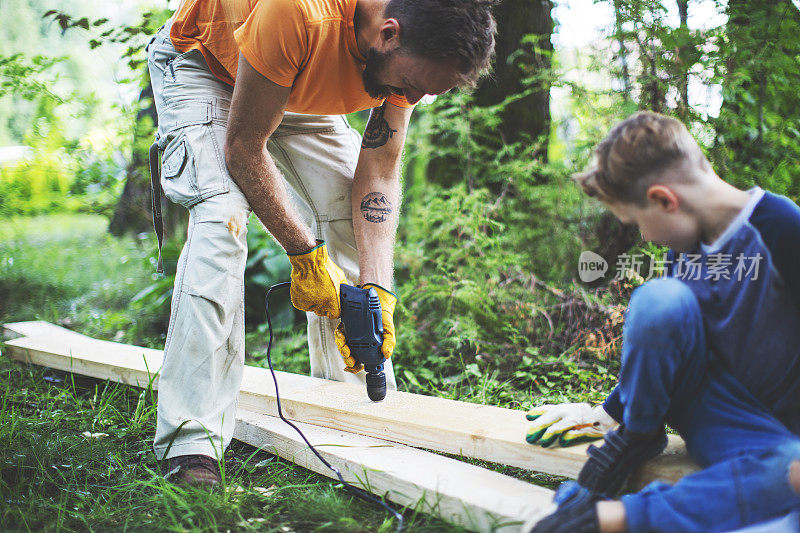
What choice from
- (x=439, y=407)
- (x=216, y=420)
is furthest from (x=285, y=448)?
(x=439, y=407)

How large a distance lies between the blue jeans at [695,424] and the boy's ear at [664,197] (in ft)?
0.60

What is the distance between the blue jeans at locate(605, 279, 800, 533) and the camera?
124 cm

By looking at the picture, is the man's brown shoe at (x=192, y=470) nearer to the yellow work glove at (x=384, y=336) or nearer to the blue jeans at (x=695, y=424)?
the yellow work glove at (x=384, y=336)

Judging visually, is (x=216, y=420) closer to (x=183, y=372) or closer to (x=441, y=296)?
(x=183, y=372)

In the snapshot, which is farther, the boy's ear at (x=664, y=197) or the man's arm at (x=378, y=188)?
the man's arm at (x=378, y=188)

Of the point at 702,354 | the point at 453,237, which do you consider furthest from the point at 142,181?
the point at 702,354

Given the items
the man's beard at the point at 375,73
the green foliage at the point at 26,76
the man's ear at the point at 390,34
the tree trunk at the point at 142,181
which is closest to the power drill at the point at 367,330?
the man's beard at the point at 375,73

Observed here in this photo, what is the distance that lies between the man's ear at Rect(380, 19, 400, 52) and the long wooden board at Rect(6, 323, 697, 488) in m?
1.27

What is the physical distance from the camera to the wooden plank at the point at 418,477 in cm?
148

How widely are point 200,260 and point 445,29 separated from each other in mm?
1119

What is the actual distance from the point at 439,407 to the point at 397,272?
2.10m

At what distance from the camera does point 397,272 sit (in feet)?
13.4

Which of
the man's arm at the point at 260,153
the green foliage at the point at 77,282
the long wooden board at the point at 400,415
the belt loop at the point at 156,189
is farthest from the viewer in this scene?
the green foliage at the point at 77,282

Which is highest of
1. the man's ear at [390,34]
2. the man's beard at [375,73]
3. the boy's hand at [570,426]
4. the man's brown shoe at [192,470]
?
the man's ear at [390,34]
